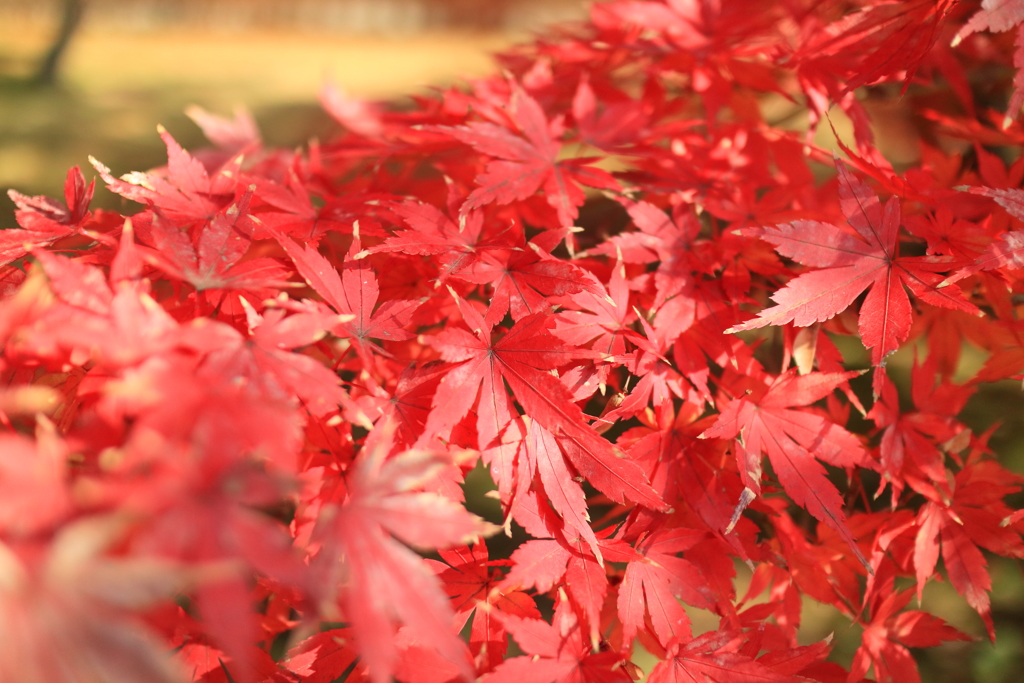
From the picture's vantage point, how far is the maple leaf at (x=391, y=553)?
40 cm

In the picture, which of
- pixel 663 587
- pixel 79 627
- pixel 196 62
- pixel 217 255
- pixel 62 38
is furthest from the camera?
pixel 196 62

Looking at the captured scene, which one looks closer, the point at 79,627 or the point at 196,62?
the point at 79,627

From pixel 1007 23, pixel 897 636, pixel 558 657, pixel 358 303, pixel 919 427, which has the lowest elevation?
pixel 897 636

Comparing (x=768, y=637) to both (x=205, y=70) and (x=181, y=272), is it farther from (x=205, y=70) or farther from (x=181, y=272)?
(x=205, y=70)

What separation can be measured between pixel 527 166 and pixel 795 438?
1.52 feet

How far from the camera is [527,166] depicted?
78 cm

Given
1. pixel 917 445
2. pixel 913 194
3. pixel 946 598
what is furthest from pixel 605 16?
pixel 946 598

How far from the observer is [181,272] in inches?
21.5

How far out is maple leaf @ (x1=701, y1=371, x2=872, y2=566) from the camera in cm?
66

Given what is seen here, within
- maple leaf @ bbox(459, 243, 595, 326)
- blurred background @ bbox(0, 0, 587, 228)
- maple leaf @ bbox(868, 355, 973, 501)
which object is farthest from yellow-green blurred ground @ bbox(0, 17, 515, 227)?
maple leaf @ bbox(868, 355, 973, 501)

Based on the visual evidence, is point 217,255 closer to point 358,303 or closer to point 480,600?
point 358,303

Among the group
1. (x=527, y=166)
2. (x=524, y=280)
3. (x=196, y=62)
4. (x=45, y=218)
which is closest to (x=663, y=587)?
(x=524, y=280)

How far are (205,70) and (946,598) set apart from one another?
2.72 m

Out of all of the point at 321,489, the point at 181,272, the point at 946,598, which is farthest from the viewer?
the point at 946,598
